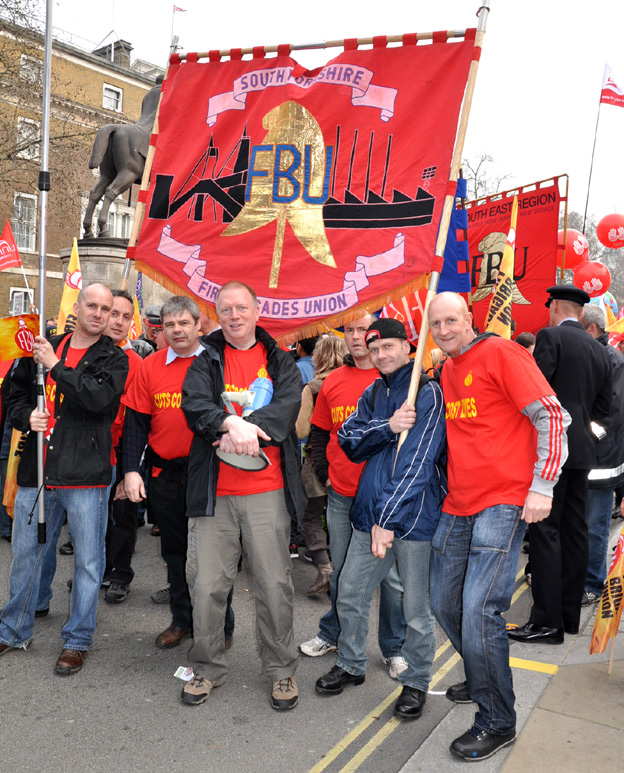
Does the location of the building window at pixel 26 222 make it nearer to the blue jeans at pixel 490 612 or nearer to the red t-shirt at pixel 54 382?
the red t-shirt at pixel 54 382

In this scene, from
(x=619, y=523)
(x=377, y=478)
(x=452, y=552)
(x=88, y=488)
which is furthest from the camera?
(x=619, y=523)

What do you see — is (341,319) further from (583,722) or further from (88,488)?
(583,722)

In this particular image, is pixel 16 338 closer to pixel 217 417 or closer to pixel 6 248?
pixel 217 417

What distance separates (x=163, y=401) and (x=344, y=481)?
3.75 feet

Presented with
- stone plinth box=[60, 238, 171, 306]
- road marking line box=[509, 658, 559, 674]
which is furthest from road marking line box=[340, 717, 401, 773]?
stone plinth box=[60, 238, 171, 306]

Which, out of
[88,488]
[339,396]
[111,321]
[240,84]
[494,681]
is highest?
[240,84]

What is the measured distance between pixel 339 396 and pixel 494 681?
178 cm

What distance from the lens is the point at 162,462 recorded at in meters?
4.07

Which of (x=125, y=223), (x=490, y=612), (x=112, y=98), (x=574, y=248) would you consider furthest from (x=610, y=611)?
(x=112, y=98)

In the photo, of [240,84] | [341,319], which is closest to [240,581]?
[341,319]

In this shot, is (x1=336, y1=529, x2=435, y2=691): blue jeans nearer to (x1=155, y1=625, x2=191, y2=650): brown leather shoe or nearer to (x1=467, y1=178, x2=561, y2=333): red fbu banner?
(x1=155, y1=625, x2=191, y2=650): brown leather shoe

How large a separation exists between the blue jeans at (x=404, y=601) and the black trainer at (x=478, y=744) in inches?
17.4

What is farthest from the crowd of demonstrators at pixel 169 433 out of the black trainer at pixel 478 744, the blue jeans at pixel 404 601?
A: the black trainer at pixel 478 744

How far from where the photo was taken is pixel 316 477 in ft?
15.9
